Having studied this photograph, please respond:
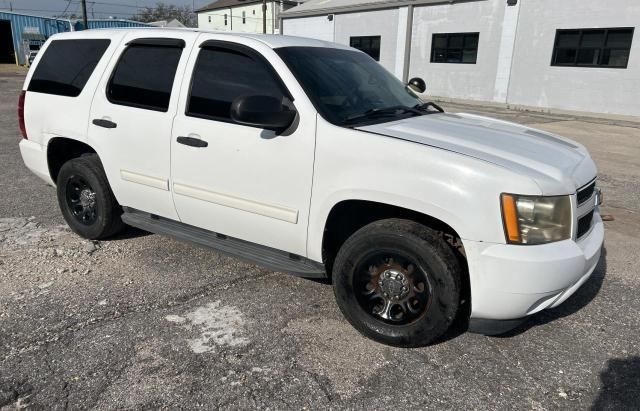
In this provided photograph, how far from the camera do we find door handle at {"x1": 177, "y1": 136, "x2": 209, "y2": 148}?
141 inches

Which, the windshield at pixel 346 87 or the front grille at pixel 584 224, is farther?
the windshield at pixel 346 87

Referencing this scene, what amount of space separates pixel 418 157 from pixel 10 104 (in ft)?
59.5

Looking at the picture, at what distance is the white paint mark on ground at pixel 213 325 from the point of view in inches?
123

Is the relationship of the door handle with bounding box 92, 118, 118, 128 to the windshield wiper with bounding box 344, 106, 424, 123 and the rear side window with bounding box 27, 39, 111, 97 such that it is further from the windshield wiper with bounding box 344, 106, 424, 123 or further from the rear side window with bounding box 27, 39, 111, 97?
the windshield wiper with bounding box 344, 106, 424, 123

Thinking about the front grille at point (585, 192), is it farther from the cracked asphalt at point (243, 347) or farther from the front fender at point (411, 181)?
the cracked asphalt at point (243, 347)

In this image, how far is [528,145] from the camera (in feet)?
10.6

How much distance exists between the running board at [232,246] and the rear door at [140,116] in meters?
0.11

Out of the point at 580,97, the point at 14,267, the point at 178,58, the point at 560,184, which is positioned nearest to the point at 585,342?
the point at 560,184

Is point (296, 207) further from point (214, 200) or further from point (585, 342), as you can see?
point (585, 342)

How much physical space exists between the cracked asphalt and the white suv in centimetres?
31

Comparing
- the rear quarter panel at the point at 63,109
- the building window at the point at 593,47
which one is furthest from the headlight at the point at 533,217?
the building window at the point at 593,47

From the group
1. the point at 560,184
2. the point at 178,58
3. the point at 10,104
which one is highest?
the point at 178,58

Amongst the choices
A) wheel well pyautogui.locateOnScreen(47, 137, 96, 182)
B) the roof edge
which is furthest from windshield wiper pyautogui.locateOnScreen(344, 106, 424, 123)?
the roof edge

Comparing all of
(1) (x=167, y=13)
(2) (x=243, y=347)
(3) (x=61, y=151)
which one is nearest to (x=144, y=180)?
(3) (x=61, y=151)
